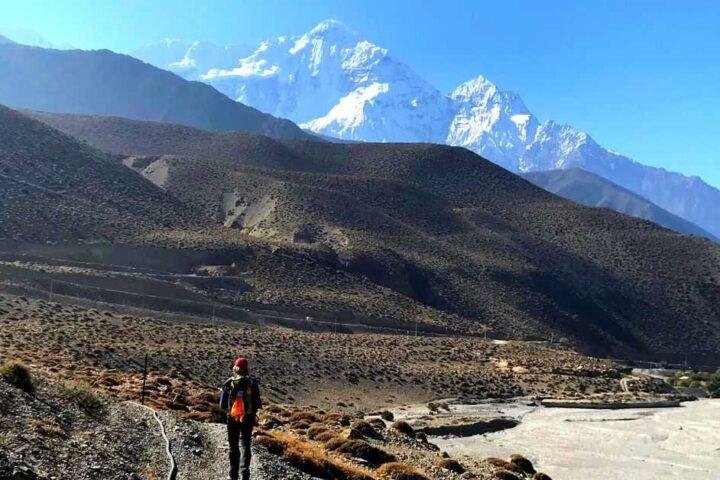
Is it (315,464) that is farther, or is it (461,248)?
(461,248)

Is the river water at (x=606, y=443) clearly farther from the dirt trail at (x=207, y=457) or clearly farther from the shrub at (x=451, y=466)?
the dirt trail at (x=207, y=457)

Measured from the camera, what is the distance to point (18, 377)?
14820mm

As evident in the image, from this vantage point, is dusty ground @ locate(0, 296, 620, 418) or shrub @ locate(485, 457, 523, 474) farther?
dusty ground @ locate(0, 296, 620, 418)

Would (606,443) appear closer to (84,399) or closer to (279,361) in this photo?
(279,361)

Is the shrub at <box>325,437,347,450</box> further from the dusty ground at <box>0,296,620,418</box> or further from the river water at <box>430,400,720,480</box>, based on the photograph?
the river water at <box>430,400,720,480</box>

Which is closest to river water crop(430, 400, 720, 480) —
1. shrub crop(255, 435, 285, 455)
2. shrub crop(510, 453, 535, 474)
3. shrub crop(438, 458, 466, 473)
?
shrub crop(510, 453, 535, 474)

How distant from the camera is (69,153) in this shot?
8294cm

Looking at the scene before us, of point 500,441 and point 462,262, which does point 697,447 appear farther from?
point 462,262

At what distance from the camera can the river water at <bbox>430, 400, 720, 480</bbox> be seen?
96.2 feet

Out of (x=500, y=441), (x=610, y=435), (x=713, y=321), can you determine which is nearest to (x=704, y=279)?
(x=713, y=321)

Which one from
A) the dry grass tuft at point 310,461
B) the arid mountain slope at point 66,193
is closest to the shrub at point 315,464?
the dry grass tuft at point 310,461

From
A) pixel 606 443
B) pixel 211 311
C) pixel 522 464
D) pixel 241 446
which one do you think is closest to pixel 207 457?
pixel 241 446

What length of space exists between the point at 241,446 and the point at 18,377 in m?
5.92

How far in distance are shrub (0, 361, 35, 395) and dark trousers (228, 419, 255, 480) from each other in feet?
17.6
